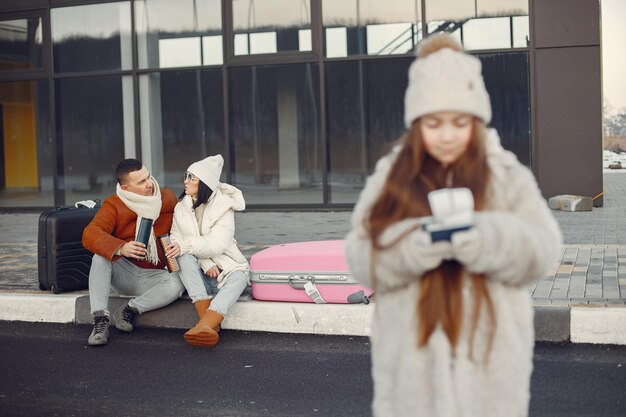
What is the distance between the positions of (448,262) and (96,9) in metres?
14.6

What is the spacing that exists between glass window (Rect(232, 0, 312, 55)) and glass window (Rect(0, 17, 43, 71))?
3.87 metres

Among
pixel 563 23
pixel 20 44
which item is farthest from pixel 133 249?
pixel 20 44

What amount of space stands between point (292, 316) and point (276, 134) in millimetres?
8755

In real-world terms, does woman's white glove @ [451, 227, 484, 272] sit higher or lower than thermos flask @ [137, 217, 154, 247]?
higher

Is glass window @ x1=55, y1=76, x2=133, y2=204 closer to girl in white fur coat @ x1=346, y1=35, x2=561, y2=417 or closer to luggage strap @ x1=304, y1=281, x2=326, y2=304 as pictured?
luggage strap @ x1=304, y1=281, x2=326, y2=304

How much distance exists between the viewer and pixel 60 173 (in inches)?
642

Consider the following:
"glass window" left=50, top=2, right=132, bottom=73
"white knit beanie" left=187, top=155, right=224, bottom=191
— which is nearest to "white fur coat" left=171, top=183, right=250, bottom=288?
"white knit beanie" left=187, top=155, right=224, bottom=191

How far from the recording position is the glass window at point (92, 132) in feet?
51.9

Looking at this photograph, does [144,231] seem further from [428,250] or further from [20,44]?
[20,44]

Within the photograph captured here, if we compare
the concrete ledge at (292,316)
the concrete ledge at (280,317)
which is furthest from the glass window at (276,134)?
the concrete ledge at (280,317)

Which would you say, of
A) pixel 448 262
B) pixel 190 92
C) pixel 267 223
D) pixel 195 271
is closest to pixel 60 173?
pixel 190 92

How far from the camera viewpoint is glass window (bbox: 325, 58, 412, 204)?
1459cm

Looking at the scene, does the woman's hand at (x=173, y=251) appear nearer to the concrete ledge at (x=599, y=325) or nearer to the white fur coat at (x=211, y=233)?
the white fur coat at (x=211, y=233)

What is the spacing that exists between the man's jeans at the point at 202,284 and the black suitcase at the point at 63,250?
4.09 feet
